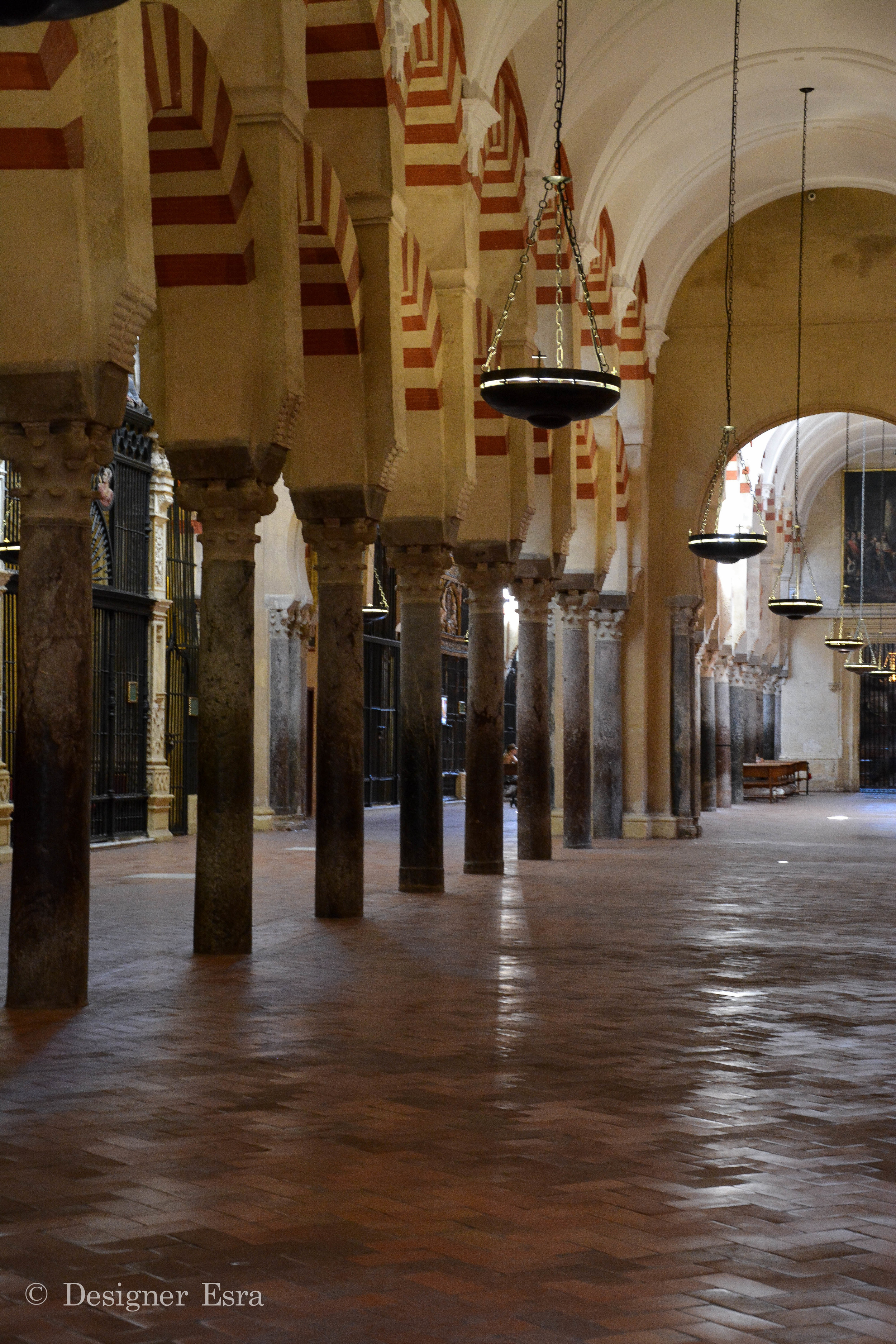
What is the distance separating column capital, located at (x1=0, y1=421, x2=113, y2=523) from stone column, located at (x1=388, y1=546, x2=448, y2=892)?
559 centimetres

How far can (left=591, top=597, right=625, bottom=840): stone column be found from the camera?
2000cm

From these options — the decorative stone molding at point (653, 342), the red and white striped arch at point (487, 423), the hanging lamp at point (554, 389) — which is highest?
the decorative stone molding at point (653, 342)

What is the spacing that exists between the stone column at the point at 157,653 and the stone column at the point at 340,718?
8.88 m

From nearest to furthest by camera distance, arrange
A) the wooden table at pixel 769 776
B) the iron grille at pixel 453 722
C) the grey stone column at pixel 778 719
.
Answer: the iron grille at pixel 453 722
the wooden table at pixel 769 776
the grey stone column at pixel 778 719

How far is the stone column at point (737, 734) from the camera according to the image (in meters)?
33.0

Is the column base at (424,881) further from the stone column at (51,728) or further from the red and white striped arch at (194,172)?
the stone column at (51,728)

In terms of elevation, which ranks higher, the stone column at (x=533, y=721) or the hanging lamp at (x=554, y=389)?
the hanging lamp at (x=554, y=389)

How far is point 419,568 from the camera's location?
12406 millimetres

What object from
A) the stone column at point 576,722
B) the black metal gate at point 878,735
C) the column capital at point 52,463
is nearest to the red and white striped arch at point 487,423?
the stone column at point 576,722

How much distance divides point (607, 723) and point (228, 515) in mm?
11952

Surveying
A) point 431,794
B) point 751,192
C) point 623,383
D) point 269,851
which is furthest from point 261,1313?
point 751,192

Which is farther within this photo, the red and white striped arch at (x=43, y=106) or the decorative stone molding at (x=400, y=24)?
the decorative stone molding at (x=400, y=24)

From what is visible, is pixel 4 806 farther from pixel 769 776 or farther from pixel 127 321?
pixel 769 776

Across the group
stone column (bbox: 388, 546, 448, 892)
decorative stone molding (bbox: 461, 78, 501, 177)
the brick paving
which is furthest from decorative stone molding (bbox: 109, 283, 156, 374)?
decorative stone molding (bbox: 461, 78, 501, 177)
